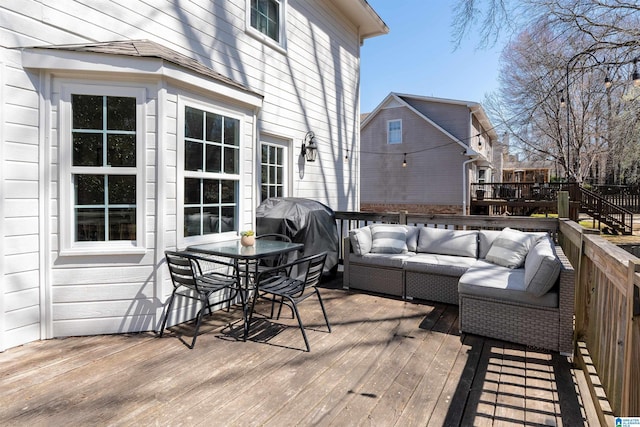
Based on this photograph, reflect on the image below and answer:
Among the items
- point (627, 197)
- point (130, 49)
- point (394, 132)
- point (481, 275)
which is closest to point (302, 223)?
point (481, 275)

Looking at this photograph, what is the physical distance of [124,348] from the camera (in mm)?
2986

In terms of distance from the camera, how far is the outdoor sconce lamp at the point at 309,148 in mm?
6289

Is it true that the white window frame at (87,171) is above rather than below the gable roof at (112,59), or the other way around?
below

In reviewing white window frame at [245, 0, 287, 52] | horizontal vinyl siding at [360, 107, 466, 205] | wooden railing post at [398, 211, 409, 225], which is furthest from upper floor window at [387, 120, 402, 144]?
wooden railing post at [398, 211, 409, 225]

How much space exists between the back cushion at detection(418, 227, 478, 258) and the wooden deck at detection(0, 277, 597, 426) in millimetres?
1384

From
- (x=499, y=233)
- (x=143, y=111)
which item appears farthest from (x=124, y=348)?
(x=499, y=233)

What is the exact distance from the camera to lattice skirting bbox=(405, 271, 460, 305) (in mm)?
4117

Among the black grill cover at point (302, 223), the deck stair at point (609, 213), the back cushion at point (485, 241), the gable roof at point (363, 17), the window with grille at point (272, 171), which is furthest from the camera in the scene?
the deck stair at point (609, 213)

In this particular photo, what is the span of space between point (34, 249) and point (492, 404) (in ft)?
12.1

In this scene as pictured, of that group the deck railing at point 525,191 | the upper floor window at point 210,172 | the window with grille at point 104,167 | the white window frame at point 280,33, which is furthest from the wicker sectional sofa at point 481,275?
the deck railing at point 525,191

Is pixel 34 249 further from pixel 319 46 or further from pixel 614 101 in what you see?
pixel 614 101

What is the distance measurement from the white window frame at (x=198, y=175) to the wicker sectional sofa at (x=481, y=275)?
161 centimetres

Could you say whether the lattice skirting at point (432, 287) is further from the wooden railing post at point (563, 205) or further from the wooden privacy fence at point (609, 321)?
the wooden railing post at point (563, 205)

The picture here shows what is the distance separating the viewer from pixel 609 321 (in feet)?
6.98
